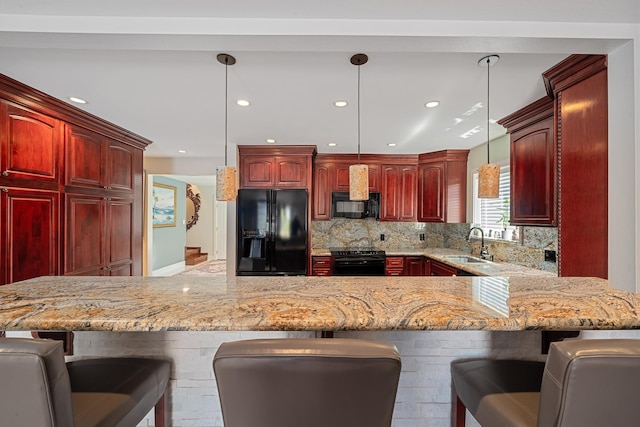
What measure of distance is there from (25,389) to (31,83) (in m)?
2.45

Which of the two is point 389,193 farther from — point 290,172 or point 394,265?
point 290,172

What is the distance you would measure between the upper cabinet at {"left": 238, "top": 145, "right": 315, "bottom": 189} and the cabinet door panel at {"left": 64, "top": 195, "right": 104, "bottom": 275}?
1.70 m

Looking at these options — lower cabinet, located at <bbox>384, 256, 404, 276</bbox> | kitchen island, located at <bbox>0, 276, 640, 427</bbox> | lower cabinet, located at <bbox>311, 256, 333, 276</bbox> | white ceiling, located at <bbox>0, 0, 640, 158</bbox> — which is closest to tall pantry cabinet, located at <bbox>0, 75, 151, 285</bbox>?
white ceiling, located at <bbox>0, 0, 640, 158</bbox>

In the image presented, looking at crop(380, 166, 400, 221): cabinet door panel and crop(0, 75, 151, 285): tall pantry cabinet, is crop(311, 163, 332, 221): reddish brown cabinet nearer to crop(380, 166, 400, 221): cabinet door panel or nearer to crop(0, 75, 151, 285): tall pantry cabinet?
crop(380, 166, 400, 221): cabinet door panel

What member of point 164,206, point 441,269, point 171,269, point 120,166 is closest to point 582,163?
point 441,269

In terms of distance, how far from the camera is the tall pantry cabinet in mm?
2031

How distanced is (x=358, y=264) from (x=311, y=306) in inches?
→ 120

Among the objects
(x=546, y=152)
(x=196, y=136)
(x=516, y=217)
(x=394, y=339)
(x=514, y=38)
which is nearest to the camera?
(x=394, y=339)

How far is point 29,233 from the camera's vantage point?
2152mm

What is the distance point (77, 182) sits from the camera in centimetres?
260

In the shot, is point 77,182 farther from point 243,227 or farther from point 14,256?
point 243,227

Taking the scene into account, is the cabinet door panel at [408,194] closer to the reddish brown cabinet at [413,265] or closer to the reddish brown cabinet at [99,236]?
the reddish brown cabinet at [413,265]

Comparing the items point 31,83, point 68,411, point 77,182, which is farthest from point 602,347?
point 77,182

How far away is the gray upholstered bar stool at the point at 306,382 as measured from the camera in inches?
23.5
